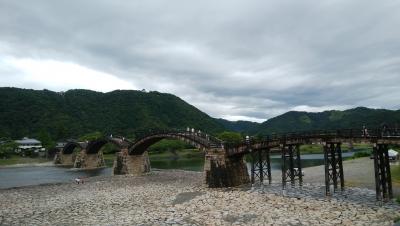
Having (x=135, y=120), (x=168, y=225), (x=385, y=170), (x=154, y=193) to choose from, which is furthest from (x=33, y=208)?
(x=135, y=120)

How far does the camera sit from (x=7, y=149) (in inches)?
3691

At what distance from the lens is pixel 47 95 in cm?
14788

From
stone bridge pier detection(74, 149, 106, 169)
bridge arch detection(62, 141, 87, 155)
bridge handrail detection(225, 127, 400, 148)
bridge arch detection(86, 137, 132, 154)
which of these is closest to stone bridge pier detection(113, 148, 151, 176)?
bridge arch detection(86, 137, 132, 154)

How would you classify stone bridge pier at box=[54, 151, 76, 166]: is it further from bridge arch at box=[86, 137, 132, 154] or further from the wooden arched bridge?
the wooden arched bridge

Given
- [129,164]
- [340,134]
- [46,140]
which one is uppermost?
[46,140]

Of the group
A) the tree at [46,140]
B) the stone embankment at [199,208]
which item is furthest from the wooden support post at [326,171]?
the tree at [46,140]

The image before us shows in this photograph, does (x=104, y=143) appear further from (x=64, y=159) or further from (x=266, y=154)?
(x=266, y=154)

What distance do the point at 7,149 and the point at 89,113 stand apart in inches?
2195

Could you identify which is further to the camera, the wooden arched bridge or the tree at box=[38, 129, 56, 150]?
the tree at box=[38, 129, 56, 150]

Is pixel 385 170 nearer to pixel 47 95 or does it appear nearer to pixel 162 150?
pixel 162 150

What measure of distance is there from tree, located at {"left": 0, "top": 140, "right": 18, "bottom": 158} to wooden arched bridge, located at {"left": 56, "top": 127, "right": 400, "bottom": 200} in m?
48.2

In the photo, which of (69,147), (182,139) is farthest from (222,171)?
(69,147)

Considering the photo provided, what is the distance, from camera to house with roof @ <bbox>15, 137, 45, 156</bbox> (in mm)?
100688

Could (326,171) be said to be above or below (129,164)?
above
